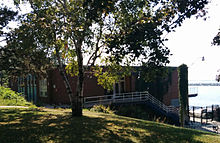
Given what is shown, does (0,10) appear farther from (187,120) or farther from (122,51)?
(187,120)

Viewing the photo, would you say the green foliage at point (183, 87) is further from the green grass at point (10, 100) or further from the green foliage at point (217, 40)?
the green grass at point (10, 100)

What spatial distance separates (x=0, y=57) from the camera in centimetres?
1384

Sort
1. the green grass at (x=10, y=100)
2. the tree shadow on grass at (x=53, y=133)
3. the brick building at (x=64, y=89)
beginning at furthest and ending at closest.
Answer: the brick building at (x=64, y=89) < the green grass at (x=10, y=100) < the tree shadow on grass at (x=53, y=133)

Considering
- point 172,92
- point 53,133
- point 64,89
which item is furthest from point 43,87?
point 53,133

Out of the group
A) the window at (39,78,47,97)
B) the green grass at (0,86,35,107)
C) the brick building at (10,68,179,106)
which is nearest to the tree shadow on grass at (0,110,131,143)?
the green grass at (0,86,35,107)

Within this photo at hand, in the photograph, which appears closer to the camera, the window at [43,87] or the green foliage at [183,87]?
the green foliage at [183,87]

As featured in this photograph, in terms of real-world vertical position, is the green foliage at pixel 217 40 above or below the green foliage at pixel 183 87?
above

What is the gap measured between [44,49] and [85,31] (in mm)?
2545

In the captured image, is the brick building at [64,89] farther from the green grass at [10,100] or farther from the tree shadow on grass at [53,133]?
the tree shadow on grass at [53,133]

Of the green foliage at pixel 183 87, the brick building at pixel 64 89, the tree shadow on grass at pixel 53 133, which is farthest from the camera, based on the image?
the brick building at pixel 64 89

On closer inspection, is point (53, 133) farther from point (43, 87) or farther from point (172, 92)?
point (172, 92)

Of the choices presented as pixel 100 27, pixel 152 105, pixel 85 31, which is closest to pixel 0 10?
pixel 100 27

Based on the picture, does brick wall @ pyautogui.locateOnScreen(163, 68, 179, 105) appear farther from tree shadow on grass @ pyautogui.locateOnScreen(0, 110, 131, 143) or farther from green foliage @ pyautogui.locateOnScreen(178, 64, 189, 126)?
tree shadow on grass @ pyautogui.locateOnScreen(0, 110, 131, 143)

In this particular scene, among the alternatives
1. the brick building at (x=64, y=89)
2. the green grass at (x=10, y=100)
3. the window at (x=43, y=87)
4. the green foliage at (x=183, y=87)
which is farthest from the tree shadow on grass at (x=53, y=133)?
the window at (x=43, y=87)
